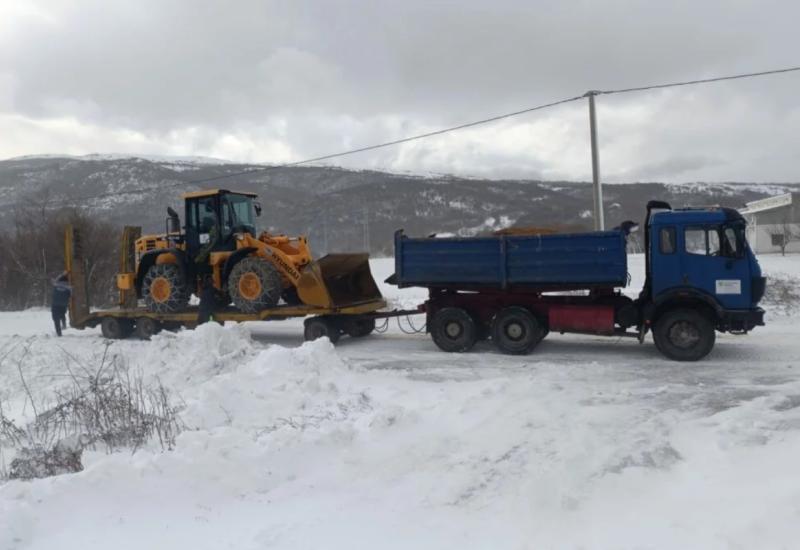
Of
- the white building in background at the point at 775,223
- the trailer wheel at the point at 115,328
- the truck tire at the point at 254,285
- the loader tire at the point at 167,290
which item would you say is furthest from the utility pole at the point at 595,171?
the white building in background at the point at 775,223

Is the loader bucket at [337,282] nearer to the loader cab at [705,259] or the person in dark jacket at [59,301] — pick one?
the loader cab at [705,259]

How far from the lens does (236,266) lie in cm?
1315

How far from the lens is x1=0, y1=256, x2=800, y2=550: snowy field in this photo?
405 cm

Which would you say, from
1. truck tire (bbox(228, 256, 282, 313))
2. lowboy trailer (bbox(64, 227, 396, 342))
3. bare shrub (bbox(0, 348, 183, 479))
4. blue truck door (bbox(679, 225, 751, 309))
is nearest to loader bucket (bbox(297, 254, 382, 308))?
lowboy trailer (bbox(64, 227, 396, 342))

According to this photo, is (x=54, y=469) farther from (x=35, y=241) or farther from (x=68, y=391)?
(x=35, y=241)

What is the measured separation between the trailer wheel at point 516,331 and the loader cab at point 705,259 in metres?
1.95

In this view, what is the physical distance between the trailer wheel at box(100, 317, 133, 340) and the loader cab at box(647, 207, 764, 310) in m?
11.3

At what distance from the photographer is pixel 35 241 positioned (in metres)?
24.9

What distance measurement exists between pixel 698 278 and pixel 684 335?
2.95ft

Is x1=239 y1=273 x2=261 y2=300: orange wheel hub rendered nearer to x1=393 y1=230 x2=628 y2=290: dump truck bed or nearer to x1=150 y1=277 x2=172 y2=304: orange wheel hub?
x1=150 y1=277 x2=172 y2=304: orange wheel hub

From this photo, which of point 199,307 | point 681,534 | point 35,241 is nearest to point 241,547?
point 681,534

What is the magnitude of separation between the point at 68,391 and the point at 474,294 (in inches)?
259

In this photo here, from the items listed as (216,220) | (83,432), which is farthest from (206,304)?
(83,432)

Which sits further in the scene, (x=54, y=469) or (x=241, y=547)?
(x=54, y=469)
